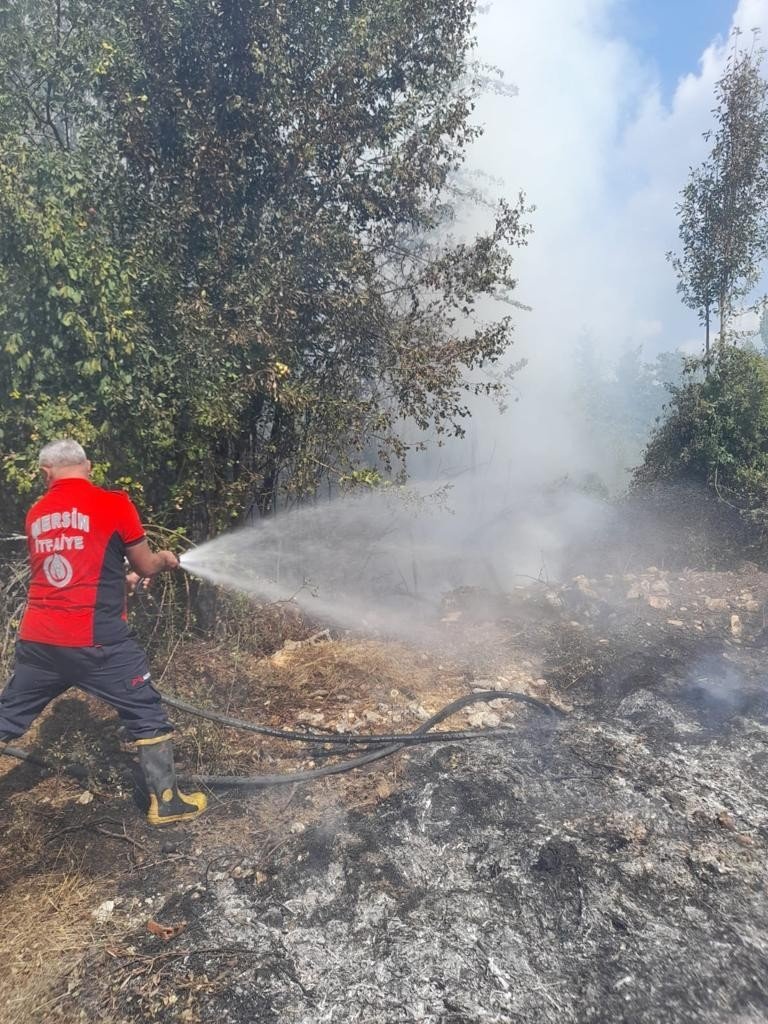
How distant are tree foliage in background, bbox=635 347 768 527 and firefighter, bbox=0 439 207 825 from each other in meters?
9.49

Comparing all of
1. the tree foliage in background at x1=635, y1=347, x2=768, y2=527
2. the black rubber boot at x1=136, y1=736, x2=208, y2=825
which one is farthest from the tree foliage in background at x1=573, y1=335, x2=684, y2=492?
the black rubber boot at x1=136, y1=736, x2=208, y2=825

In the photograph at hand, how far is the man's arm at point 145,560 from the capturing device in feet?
11.6

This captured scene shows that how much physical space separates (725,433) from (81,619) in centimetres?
1023

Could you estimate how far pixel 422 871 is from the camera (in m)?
3.24

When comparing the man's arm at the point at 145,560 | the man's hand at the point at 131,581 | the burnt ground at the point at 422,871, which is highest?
the man's arm at the point at 145,560

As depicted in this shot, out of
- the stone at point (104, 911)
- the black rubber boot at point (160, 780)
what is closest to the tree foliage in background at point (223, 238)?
the black rubber boot at point (160, 780)

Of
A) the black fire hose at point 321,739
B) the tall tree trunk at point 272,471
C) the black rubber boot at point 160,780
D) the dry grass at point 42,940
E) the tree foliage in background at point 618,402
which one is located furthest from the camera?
the tree foliage in background at point 618,402

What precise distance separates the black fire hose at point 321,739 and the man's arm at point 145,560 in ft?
3.74

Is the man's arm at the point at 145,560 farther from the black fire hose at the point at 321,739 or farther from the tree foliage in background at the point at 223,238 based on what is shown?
the tree foliage in background at the point at 223,238

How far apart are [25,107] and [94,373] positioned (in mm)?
2568

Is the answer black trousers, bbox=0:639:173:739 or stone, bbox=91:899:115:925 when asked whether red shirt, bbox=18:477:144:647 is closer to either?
black trousers, bbox=0:639:173:739

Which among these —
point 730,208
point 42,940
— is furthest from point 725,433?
point 42,940

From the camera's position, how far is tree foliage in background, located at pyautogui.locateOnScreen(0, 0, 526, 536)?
4852 millimetres

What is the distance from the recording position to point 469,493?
1873cm
